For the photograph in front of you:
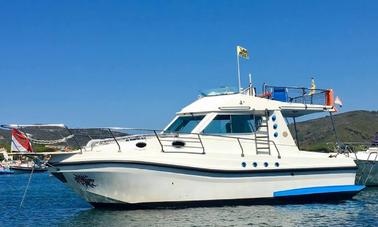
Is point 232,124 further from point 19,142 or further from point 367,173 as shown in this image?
Answer: point 367,173

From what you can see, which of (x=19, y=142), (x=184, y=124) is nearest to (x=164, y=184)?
(x=184, y=124)

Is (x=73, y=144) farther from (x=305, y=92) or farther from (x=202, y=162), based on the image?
(x=305, y=92)

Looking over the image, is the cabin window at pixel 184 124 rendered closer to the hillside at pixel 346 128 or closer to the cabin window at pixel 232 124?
the cabin window at pixel 232 124

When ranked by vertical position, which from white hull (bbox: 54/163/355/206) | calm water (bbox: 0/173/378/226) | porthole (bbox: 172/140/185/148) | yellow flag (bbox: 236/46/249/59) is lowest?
calm water (bbox: 0/173/378/226)

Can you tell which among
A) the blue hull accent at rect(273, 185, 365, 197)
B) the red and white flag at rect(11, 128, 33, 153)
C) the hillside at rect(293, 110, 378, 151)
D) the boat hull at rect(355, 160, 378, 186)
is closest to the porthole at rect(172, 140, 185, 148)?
the blue hull accent at rect(273, 185, 365, 197)

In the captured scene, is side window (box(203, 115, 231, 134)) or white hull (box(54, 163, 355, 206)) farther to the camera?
side window (box(203, 115, 231, 134))

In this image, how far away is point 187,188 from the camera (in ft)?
59.4

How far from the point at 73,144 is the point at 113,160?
69.5 inches

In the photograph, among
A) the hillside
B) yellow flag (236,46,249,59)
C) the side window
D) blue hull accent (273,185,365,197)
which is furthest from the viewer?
the hillside

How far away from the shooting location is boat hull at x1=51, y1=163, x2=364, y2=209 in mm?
17719

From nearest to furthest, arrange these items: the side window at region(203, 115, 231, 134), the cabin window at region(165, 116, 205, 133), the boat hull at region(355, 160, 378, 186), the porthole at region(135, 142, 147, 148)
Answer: the porthole at region(135, 142, 147, 148) < the side window at region(203, 115, 231, 134) < the cabin window at region(165, 116, 205, 133) < the boat hull at region(355, 160, 378, 186)

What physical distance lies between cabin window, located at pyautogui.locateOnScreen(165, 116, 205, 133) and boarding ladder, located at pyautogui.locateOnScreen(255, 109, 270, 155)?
84.9 inches

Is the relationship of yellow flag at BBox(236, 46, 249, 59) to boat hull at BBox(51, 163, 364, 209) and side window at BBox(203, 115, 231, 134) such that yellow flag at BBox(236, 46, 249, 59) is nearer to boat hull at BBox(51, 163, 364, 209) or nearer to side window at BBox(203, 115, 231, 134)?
side window at BBox(203, 115, 231, 134)

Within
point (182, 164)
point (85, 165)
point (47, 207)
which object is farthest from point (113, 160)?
point (47, 207)
